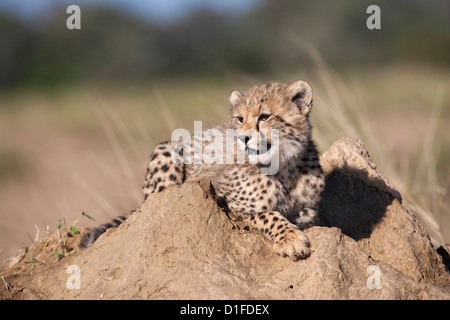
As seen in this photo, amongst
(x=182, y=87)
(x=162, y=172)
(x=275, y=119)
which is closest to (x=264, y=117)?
(x=275, y=119)

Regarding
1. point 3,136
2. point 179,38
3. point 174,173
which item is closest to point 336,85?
point 174,173

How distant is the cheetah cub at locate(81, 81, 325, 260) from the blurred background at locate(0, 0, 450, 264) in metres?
1.50

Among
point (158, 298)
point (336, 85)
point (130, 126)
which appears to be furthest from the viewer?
point (130, 126)

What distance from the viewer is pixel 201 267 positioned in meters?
3.59

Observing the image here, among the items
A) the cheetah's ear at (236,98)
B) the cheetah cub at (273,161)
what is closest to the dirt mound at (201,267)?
the cheetah cub at (273,161)

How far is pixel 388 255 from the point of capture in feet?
14.3

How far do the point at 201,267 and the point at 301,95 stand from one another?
143 cm

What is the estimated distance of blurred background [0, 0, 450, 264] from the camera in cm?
684

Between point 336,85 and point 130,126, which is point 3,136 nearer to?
point 130,126

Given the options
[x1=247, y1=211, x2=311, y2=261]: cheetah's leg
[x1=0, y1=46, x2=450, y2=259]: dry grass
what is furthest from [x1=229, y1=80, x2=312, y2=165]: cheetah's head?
[x1=0, y1=46, x2=450, y2=259]: dry grass

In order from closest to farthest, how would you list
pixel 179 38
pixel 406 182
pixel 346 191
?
1. pixel 346 191
2. pixel 406 182
3. pixel 179 38

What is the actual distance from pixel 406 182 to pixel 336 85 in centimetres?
148

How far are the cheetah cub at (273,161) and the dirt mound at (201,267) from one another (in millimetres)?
374

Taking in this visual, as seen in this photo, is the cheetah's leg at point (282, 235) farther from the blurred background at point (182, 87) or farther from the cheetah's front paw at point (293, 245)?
the blurred background at point (182, 87)
